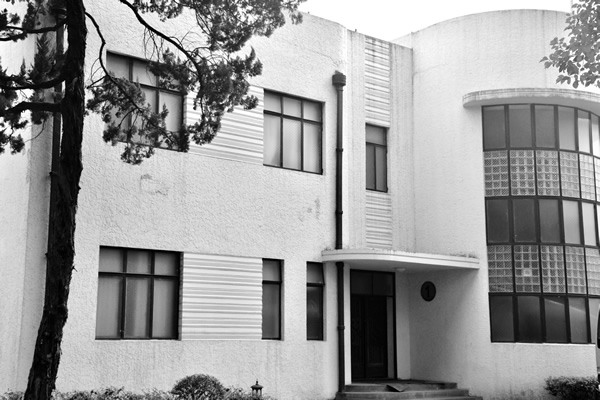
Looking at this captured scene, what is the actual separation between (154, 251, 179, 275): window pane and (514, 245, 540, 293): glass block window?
8232 millimetres

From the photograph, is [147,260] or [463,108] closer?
[147,260]

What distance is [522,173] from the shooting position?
20734mm

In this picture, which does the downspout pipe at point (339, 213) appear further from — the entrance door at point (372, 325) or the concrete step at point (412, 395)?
the entrance door at point (372, 325)

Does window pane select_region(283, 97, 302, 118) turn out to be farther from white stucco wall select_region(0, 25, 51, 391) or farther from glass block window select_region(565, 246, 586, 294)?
glass block window select_region(565, 246, 586, 294)

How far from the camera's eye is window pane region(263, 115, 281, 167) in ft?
62.1

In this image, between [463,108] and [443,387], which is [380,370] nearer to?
[443,387]

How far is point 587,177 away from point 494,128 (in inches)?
102

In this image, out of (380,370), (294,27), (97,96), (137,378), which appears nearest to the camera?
(97,96)

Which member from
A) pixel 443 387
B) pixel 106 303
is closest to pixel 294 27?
pixel 106 303

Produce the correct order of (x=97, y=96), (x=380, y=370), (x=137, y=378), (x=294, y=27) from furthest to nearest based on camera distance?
(x=380, y=370) → (x=294, y=27) → (x=137, y=378) → (x=97, y=96)


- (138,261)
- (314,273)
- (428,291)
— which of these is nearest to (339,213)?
(314,273)

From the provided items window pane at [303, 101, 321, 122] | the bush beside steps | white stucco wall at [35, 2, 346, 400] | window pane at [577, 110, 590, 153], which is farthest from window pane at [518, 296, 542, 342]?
the bush beside steps

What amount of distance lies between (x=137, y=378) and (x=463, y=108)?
1035 centimetres

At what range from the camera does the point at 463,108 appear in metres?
21.2
